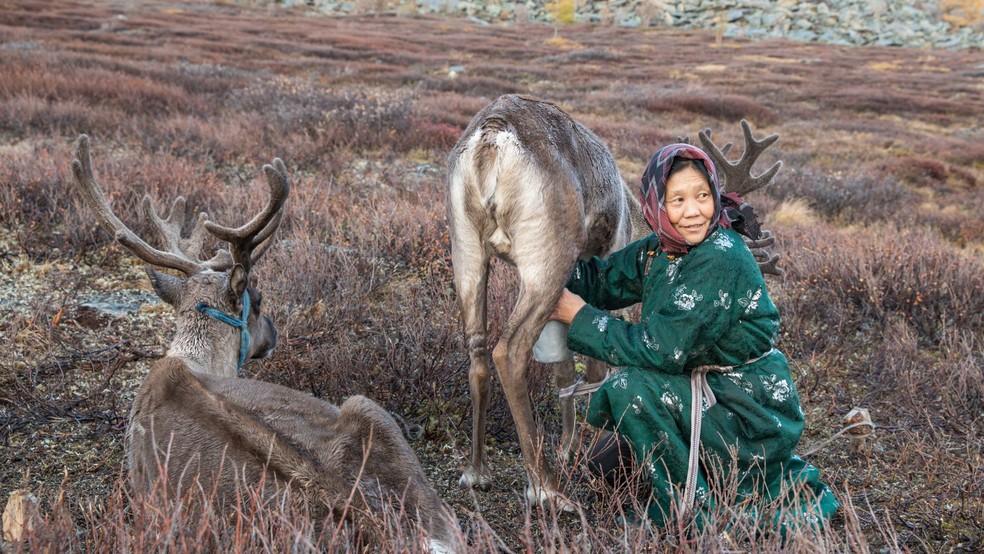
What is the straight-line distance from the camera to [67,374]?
154 inches

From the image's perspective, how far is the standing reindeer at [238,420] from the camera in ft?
7.46

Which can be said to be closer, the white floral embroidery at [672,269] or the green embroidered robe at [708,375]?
the green embroidered robe at [708,375]

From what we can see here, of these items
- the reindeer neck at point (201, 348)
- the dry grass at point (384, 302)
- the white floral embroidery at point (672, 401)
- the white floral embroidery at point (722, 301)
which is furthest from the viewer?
the reindeer neck at point (201, 348)

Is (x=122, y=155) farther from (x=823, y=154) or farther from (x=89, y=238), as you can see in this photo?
(x=823, y=154)

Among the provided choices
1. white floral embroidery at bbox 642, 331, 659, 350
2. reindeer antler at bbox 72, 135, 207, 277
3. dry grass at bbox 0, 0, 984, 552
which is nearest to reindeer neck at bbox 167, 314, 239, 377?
reindeer antler at bbox 72, 135, 207, 277

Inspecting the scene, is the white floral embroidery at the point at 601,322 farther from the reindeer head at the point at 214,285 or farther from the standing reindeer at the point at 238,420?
the reindeer head at the point at 214,285

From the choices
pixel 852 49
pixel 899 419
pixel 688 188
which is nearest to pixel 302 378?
pixel 688 188

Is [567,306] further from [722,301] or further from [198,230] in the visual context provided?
[198,230]

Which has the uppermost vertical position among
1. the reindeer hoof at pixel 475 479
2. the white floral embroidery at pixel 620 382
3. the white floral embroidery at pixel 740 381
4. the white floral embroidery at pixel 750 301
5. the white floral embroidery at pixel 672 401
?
the white floral embroidery at pixel 750 301

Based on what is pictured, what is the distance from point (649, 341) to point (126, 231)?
87.4 inches

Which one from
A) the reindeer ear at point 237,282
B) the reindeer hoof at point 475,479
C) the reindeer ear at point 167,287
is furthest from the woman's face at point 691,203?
the reindeer ear at point 167,287

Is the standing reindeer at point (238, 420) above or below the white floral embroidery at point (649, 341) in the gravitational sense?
below

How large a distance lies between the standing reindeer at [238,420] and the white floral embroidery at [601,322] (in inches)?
32.3

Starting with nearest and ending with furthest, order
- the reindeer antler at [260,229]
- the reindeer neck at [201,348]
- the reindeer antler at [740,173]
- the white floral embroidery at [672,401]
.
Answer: the white floral embroidery at [672,401], the reindeer neck at [201,348], the reindeer antler at [260,229], the reindeer antler at [740,173]
